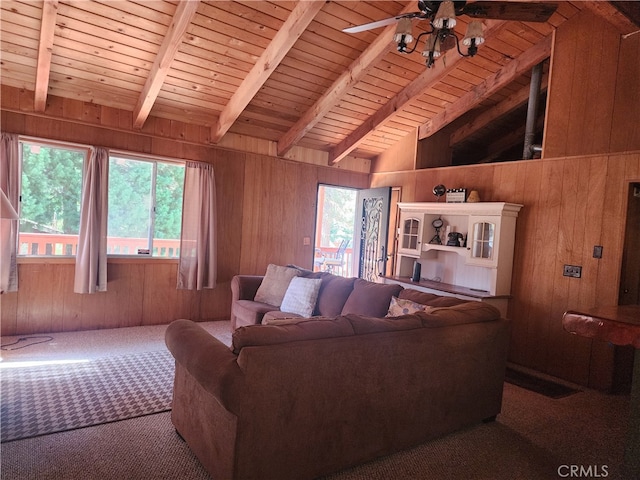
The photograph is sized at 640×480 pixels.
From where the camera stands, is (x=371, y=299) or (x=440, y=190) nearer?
(x=371, y=299)

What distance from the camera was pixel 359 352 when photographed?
2184mm

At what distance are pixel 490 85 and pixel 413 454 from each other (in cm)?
434

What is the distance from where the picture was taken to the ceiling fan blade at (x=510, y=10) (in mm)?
2666

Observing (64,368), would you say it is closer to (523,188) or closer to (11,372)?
(11,372)

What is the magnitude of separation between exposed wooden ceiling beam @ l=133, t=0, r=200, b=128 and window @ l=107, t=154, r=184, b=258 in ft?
1.80

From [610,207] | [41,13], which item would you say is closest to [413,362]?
[610,207]

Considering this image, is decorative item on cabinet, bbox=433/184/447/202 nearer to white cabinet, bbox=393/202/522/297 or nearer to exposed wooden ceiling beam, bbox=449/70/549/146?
white cabinet, bbox=393/202/522/297

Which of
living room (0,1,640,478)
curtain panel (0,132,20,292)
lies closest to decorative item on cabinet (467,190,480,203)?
living room (0,1,640,478)

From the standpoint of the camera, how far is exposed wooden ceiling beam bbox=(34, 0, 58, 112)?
10.5 feet

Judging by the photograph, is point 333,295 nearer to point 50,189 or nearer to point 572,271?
point 572,271

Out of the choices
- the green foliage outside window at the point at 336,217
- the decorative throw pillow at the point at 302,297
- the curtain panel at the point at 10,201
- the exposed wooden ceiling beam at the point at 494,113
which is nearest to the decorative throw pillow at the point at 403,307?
the decorative throw pillow at the point at 302,297

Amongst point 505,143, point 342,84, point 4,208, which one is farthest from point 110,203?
point 505,143

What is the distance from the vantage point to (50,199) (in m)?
4.39

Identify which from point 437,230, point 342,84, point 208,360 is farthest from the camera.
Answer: point 437,230
